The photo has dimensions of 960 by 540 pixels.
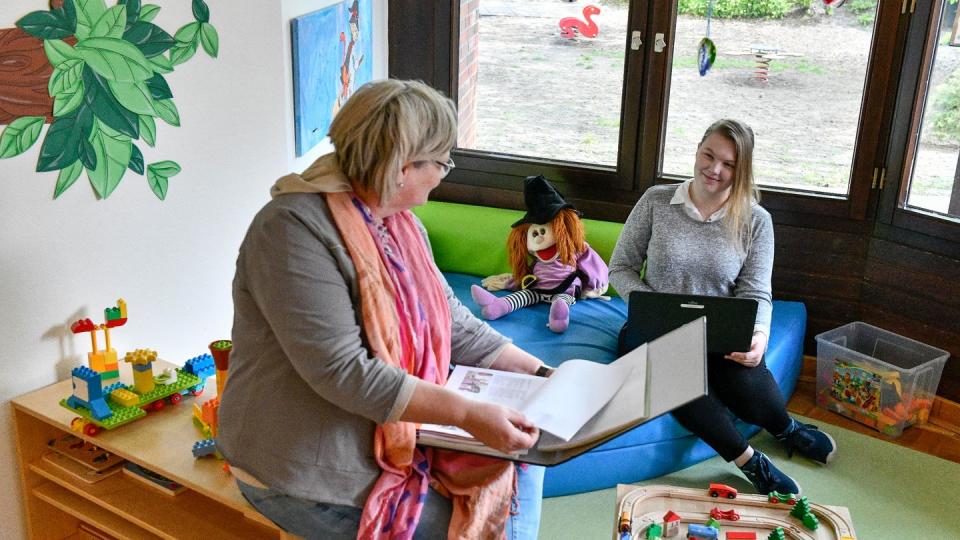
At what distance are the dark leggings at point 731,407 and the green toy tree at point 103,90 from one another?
5.11ft

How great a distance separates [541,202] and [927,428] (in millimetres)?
1448

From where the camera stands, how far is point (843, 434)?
297 cm

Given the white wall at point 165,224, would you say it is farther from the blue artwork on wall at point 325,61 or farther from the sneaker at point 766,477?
the sneaker at point 766,477

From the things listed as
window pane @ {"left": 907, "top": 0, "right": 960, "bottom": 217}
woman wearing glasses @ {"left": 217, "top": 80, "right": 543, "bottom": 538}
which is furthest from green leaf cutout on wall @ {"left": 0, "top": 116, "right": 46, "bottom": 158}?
window pane @ {"left": 907, "top": 0, "right": 960, "bottom": 217}

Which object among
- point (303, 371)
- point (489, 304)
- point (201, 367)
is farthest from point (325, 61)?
point (303, 371)

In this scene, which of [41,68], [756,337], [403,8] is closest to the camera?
[41,68]

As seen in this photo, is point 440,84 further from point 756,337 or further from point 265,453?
point 265,453

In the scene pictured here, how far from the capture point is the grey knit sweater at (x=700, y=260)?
9.06ft

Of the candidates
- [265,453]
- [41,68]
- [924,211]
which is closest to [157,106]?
[41,68]

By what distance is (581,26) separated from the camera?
3430 mm

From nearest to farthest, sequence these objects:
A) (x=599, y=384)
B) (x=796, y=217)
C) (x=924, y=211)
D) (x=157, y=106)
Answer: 1. (x=599, y=384)
2. (x=157, y=106)
3. (x=924, y=211)
4. (x=796, y=217)

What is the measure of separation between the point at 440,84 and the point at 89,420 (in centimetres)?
207

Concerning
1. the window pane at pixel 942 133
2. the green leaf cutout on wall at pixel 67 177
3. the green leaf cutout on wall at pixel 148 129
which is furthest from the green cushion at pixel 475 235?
the green leaf cutout on wall at pixel 67 177

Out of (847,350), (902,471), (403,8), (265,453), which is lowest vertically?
(902,471)
